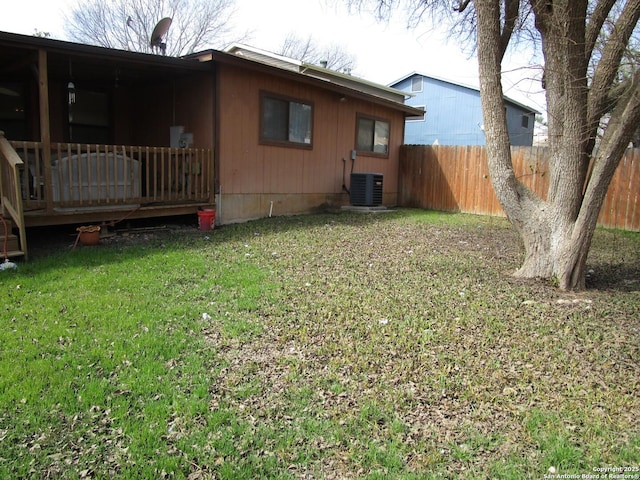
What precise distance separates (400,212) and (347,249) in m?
→ 5.76

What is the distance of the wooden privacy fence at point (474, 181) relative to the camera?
427 inches

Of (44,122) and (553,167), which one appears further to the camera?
(44,122)

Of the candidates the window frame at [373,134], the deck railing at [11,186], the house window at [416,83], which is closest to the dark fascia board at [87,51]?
the deck railing at [11,186]

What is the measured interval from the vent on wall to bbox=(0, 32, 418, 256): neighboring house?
0.38 m

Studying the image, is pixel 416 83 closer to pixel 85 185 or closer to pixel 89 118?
pixel 89 118

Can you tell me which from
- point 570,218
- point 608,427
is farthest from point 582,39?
point 608,427

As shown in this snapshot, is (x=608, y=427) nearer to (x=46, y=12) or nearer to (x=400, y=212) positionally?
(x=400, y=212)

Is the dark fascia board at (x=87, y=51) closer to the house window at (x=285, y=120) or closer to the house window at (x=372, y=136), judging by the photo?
the house window at (x=285, y=120)

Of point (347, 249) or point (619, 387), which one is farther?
point (347, 249)

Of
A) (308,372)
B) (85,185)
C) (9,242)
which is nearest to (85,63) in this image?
(85,185)

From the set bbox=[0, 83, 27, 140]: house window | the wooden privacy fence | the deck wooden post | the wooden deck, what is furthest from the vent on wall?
bbox=[0, 83, 27, 140]: house window

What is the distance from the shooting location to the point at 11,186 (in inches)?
245

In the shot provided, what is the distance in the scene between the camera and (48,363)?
324 cm

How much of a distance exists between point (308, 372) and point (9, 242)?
4.66 metres
